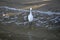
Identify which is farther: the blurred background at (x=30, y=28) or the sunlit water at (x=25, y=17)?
the sunlit water at (x=25, y=17)

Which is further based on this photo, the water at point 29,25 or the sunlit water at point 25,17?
the sunlit water at point 25,17

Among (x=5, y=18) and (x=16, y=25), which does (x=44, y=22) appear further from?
(x=5, y=18)

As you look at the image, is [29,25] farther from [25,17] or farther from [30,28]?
[25,17]

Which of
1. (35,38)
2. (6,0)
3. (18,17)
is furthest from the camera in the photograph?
(6,0)

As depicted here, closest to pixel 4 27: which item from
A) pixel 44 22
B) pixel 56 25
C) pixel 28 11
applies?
pixel 28 11

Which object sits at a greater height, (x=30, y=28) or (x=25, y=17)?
(x=25, y=17)

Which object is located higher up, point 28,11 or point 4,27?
point 28,11

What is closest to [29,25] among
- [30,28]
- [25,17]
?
[30,28]

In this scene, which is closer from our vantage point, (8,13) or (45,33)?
(45,33)

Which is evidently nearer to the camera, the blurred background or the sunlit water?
the blurred background

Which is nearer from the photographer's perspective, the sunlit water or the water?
the water

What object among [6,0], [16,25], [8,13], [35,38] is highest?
[6,0]
